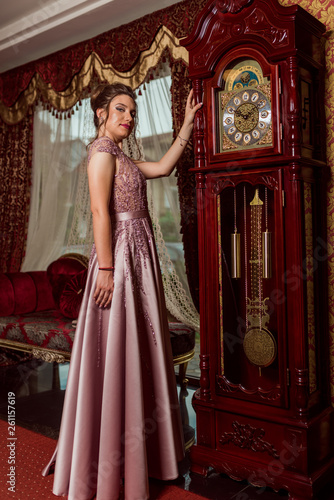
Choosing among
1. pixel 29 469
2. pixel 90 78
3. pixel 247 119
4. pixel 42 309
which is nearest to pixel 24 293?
pixel 42 309

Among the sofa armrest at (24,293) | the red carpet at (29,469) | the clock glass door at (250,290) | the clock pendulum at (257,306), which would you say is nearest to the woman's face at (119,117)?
the clock glass door at (250,290)

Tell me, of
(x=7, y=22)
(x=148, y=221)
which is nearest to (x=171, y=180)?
(x=148, y=221)

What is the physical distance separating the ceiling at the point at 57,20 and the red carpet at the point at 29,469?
2.70m

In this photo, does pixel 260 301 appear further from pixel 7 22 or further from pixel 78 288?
pixel 7 22

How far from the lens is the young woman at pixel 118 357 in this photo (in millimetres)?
1942

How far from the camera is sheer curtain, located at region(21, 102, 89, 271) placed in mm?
4051

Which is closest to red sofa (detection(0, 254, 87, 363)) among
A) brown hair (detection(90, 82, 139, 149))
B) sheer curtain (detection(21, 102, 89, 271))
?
sheer curtain (detection(21, 102, 89, 271))

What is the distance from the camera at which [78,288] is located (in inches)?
128

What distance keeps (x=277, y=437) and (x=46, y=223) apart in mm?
2866

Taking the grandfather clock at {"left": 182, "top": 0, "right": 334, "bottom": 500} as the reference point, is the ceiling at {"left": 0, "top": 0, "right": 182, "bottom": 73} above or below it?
above

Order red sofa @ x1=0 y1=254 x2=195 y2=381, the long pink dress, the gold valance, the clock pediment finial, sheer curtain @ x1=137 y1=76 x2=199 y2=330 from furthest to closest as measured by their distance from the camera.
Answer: sheer curtain @ x1=137 y1=76 x2=199 y2=330, the gold valance, red sofa @ x1=0 y1=254 x2=195 y2=381, the clock pediment finial, the long pink dress

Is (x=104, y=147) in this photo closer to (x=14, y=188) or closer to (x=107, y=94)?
(x=107, y=94)

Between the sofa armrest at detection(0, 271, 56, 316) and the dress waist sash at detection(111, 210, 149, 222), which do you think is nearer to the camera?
the dress waist sash at detection(111, 210, 149, 222)

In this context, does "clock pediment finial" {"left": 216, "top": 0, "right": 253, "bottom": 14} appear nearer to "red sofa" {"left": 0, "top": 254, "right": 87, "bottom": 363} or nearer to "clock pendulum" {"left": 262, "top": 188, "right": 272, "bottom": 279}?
"clock pendulum" {"left": 262, "top": 188, "right": 272, "bottom": 279}
